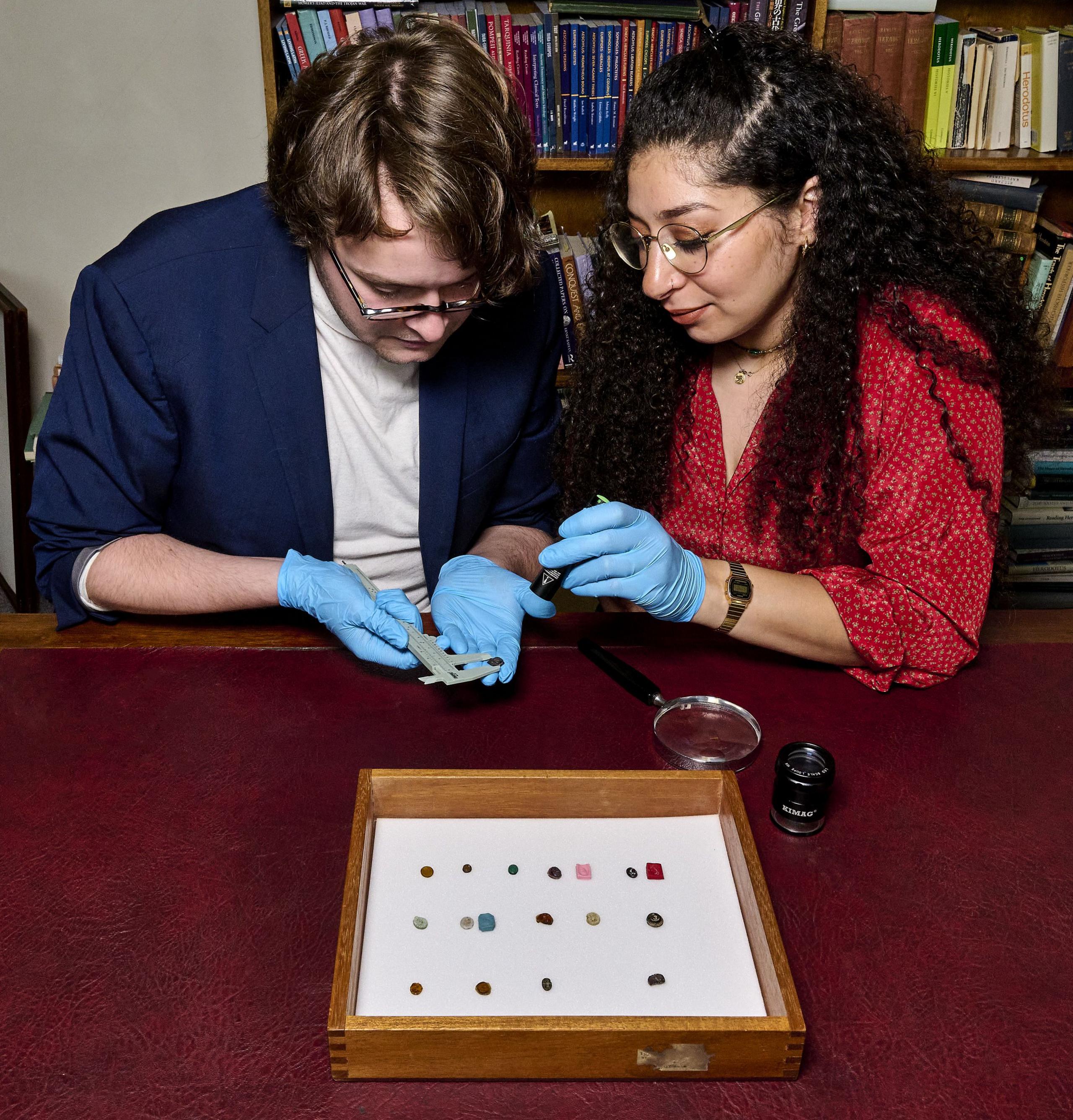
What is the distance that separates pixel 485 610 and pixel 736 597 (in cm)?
36

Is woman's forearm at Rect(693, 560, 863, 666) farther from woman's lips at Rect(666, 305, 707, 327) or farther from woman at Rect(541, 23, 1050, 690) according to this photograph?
woman's lips at Rect(666, 305, 707, 327)

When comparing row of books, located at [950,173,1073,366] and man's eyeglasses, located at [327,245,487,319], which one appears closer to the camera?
man's eyeglasses, located at [327,245,487,319]

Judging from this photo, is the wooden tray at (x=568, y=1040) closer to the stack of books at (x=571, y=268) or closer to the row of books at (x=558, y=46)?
the stack of books at (x=571, y=268)

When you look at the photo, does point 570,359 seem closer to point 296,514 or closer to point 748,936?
point 296,514

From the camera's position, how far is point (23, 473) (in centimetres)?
304

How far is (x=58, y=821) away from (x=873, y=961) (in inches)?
35.1

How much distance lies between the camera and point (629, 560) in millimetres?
1449

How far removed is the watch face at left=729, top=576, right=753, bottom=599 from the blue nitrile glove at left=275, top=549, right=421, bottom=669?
1.43 ft

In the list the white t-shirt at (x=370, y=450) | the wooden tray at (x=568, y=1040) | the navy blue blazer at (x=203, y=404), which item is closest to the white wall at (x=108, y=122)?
the navy blue blazer at (x=203, y=404)

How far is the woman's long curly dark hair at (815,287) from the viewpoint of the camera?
4.78 feet

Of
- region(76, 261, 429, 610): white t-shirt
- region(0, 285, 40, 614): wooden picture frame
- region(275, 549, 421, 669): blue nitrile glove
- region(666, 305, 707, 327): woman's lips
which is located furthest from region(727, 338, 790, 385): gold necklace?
region(0, 285, 40, 614): wooden picture frame

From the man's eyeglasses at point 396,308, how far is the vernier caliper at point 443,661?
1.40 ft

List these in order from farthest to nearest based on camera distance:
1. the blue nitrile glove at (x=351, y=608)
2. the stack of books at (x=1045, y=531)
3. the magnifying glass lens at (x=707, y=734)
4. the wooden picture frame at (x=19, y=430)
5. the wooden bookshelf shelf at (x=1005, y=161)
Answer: the stack of books at (x=1045, y=531) < the wooden picture frame at (x=19, y=430) < the wooden bookshelf shelf at (x=1005, y=161) < the blue nitrile glove at (x=351, y=608) < the magnifying glass lens at (x=707, y=734)

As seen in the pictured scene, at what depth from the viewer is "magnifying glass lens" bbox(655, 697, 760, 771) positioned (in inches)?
52.1
